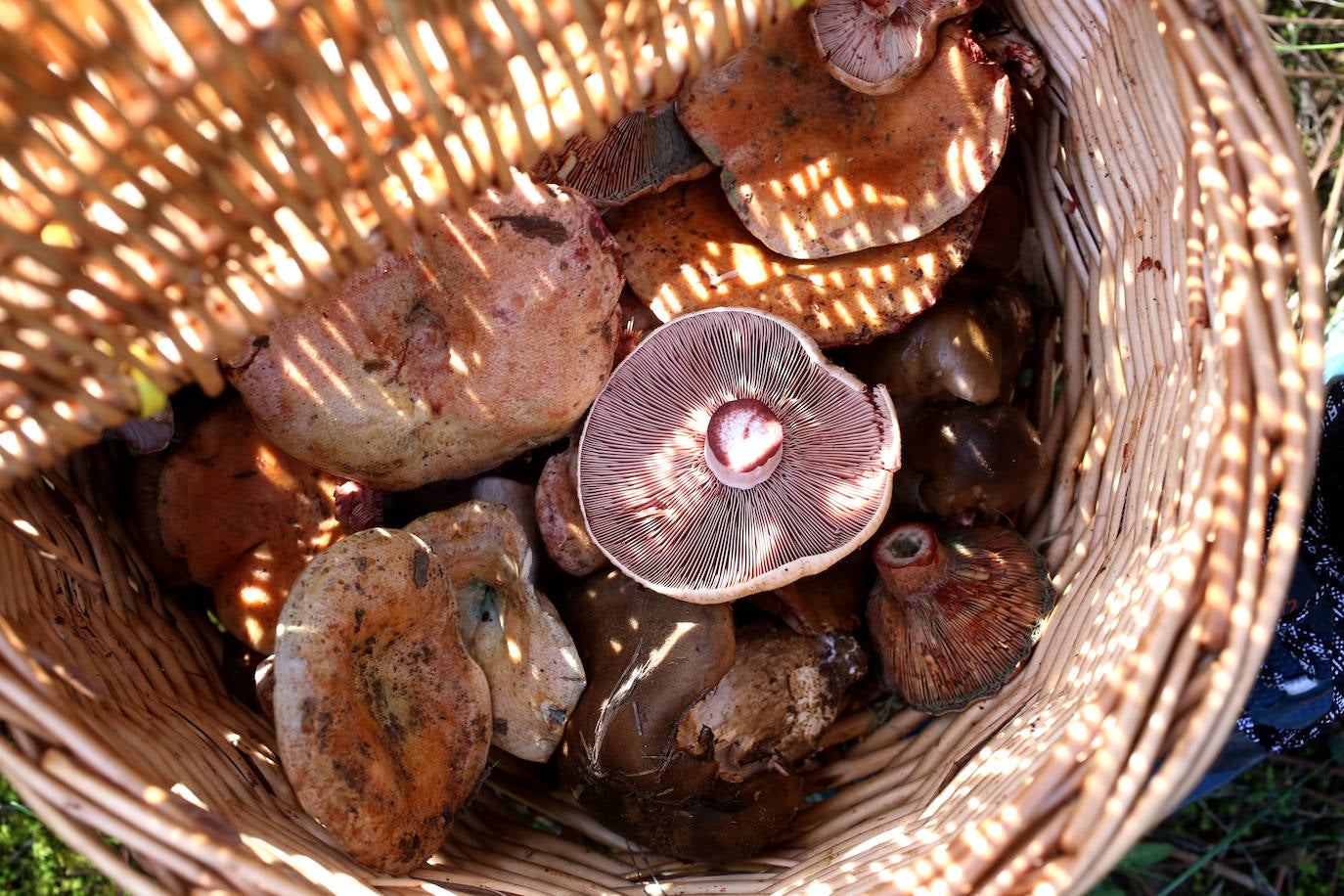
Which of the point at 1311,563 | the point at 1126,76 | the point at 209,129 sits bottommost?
the point at 1311,563

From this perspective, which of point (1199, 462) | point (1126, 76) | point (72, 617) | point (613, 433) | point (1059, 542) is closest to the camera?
point (1199, 462)

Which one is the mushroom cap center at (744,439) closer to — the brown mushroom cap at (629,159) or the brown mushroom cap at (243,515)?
the brown mushroom cap at (629,159)

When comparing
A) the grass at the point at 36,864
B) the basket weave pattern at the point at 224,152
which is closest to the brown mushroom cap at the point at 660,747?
the basket weave pattern at the point at 224,152

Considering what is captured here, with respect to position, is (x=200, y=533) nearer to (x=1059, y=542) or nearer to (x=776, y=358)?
(x=776, y=358)

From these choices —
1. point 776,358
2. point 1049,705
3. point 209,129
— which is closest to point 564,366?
point 776,358

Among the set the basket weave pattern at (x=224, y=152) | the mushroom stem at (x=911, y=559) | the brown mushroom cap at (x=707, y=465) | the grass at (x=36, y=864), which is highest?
the basket weave pattern at (x=224, y=152)

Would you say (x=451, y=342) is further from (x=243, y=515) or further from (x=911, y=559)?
(x=911, y=559)

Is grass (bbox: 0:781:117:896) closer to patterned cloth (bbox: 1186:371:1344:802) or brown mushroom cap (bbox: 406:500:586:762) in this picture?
brown mushroom cap (bbox: 406:500:586:762)
